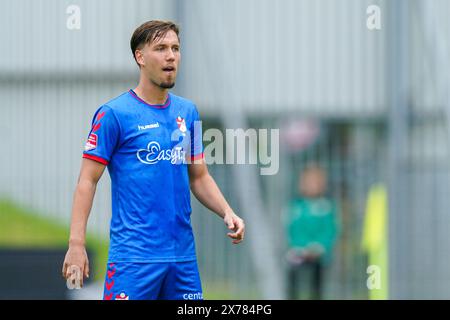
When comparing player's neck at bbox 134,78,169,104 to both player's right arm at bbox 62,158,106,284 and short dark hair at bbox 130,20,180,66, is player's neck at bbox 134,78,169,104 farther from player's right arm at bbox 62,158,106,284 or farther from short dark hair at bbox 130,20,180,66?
player's right arm at bbox 62,158,106,284

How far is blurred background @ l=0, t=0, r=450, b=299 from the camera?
34.8 feet

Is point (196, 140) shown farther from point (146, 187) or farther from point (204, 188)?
point (146, 187)

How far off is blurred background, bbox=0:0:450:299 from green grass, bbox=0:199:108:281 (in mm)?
14

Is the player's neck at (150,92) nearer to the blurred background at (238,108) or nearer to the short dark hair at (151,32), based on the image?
the short dark hair at (151,32)

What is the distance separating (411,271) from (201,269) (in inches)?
84.3

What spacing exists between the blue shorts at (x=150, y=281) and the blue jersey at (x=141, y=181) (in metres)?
0.04

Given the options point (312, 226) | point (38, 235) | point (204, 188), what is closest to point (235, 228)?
point (204, 188)

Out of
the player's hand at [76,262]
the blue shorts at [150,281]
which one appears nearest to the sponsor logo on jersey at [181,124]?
the blue shorts at [150,281]

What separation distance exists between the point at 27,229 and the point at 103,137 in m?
6.30

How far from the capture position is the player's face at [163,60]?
16.5ft

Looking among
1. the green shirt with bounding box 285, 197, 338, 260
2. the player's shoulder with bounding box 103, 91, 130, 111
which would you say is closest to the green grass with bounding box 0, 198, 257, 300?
the green shirt with bounding box 285, 197, 338, 260

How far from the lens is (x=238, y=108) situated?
10.9 m
